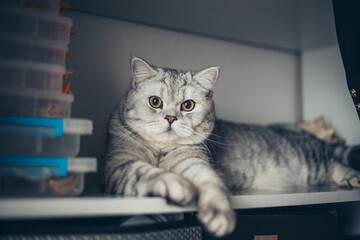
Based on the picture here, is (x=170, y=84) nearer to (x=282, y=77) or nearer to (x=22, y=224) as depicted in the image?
(x=22, y=224)

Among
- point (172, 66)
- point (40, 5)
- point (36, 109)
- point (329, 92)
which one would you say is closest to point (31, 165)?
point (36, 109)

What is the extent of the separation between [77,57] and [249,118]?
0.89m

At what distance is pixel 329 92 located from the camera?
1.78 m

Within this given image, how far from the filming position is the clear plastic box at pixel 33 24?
0.80 metres

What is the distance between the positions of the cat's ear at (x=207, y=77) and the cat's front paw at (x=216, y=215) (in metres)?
0.52

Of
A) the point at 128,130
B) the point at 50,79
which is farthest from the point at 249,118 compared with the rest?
the point at 50,79

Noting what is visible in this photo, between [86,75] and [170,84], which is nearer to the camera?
[170,84]

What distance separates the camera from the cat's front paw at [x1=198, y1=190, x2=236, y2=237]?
0.72 meters

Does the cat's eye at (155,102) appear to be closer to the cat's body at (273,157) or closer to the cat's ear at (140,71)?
the cat's ear at (140,71)

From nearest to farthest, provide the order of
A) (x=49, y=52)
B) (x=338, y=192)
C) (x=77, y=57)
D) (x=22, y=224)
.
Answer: (x=22, y=224), (x=49, y=52), (x=338, y=192), (x=77, y=57)

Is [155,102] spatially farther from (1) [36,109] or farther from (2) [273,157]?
(2) [273,157]

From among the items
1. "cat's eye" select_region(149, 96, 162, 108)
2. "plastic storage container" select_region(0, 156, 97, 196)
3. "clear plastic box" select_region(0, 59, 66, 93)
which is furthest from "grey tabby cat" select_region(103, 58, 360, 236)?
"clear plastic box" select_region(0, 59, 66, 93)

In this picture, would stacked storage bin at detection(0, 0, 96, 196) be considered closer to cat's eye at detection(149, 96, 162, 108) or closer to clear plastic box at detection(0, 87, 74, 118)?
clear plastic box at detection(0, 87, 74, 118)

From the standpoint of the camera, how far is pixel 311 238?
3.67 ft
